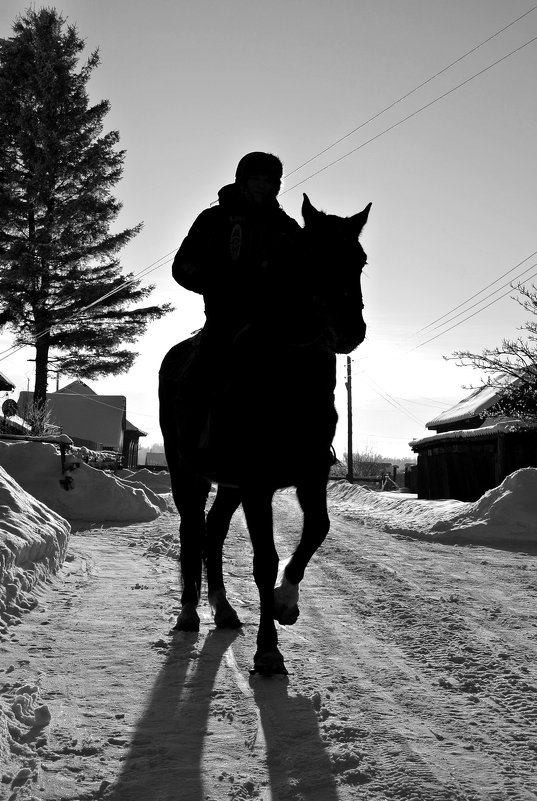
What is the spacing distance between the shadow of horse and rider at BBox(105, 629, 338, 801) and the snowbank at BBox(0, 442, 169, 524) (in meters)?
9.57

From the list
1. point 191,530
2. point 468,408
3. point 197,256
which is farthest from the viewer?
point 468,408

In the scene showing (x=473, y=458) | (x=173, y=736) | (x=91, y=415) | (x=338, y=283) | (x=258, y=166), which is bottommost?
(x=173, y=736)

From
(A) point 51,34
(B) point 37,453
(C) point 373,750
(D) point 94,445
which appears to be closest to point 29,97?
(A) point 51,34

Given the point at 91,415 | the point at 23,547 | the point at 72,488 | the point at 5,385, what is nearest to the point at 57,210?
the point at 5,385

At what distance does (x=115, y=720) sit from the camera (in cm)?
295

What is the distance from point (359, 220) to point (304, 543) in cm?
190

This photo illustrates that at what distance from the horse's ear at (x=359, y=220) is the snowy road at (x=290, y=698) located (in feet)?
8.01

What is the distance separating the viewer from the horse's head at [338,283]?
3795 millimetres

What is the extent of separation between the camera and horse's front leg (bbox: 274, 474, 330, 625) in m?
3.98

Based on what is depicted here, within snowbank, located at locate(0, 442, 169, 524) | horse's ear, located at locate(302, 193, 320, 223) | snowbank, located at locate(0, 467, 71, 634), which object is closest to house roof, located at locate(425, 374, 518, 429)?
snowbank, located at locate(0, 442, 169, 524)

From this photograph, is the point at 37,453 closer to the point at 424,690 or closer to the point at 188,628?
the point at 188,628

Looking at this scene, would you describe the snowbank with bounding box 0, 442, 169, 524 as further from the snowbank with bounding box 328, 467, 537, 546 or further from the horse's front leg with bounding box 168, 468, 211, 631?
the horse's front leg with bounding box 168, 468, 211, 631

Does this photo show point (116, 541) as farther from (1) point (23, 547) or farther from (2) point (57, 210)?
(2) point (57, 210)

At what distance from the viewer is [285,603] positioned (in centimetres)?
404
